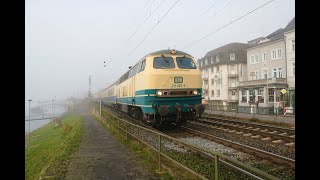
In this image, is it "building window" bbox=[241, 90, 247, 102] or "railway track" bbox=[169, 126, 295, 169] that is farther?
"building window" bbox=[241, 90, 247, 102]

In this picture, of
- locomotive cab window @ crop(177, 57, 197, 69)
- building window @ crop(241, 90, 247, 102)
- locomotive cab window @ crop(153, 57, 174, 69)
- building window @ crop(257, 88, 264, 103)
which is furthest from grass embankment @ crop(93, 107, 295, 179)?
building window @ crop(241, 90, 247, 102)

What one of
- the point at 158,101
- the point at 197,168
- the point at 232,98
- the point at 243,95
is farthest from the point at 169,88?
the point at 232,98

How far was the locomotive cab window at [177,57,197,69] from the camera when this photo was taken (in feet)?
43.2

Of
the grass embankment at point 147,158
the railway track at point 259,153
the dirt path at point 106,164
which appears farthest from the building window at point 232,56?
the dirt path at point 106,164

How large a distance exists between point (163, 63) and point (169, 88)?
1.30 metres

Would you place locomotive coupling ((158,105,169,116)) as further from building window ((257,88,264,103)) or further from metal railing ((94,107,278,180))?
building window ((257,88,264,103))

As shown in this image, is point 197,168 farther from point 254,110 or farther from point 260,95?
point 260,95

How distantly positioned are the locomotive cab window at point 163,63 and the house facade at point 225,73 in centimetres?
3798

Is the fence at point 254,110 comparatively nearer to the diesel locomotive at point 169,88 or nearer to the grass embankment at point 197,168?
the diesel locomotive at point 169,88

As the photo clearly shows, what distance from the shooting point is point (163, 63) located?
13.0 meters

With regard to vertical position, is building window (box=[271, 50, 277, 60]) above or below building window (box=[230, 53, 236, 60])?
below

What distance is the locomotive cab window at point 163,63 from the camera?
41.9 feet
